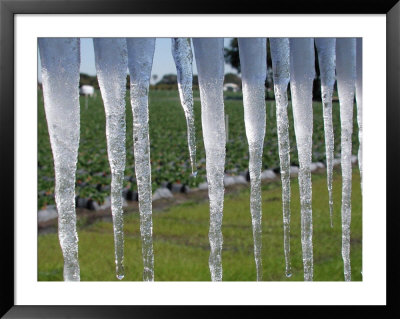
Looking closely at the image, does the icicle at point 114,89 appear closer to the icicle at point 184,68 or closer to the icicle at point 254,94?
the icicle at point 184,68

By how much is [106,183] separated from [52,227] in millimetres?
1157

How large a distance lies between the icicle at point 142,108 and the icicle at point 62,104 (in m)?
0.25

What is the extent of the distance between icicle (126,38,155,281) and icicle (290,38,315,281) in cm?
73

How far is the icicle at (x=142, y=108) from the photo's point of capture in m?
2.16

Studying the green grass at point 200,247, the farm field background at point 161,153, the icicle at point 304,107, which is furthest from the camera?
the farm field background at point 161,153

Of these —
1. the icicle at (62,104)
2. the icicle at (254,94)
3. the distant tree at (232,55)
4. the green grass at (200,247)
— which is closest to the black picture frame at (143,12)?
the icicle at (62,104)

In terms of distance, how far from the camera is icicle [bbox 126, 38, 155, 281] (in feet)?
7.09

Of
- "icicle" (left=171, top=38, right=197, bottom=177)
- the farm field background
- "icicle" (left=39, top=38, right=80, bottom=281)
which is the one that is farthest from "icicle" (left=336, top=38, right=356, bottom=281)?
the farm field background

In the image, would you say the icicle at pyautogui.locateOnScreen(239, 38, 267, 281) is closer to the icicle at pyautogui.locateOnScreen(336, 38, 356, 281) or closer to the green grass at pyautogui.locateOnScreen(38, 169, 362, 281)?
the icicle at pyautogui.locateOnScreen(336, 38, 356, 281)

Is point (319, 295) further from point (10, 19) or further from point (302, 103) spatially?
point (10, 19)

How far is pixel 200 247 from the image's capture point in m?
4.01

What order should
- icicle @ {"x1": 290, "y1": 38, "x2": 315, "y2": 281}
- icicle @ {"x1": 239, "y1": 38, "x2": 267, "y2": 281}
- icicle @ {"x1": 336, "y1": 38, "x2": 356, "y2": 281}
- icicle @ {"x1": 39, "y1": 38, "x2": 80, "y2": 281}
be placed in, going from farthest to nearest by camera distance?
icicle @ {"x1": 336, "y1": 38, "x2": 356, "y2": 281}
icicle @ {"x1": 290, "y1": 38, "x2": 315, "y2": 281}
icicle @ {"x1": 239, "y1": 38, "x2": 267, "y2": 281}
icicle @ {"x1": 39, "y1": 38, "x2": 80, "y2": 281}

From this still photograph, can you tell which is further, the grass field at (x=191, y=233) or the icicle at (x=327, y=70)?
the grass field at (x=191, y=233)

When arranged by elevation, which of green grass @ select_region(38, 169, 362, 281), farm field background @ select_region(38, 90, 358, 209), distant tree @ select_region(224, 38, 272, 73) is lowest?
green grass @ select_region(38, 169, 362, 281)
